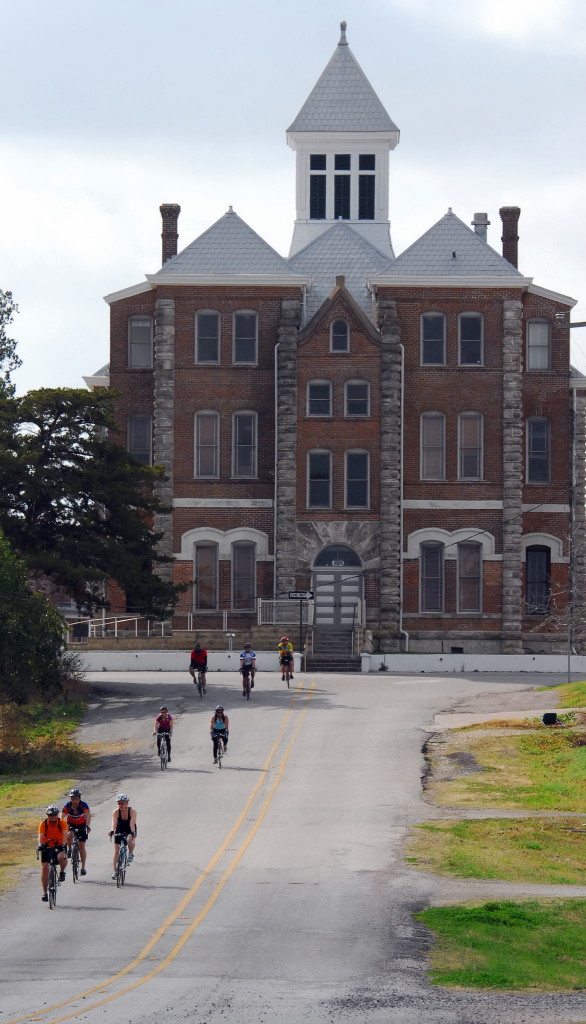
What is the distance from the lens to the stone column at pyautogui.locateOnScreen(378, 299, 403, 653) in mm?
59969

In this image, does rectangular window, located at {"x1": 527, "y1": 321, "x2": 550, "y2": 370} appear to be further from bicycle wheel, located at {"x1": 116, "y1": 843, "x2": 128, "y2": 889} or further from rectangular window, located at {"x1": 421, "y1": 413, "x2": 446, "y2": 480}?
bicycle wheel, located at {"x1": 116, "y1": 843, "x2": 128, "y2": 889}

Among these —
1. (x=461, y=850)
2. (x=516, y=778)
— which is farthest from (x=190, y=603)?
(x=461, y=850)

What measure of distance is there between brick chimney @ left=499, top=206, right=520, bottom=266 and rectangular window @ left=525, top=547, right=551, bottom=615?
12.5 m

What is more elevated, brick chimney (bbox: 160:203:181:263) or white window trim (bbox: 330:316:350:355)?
brick chimney (bbox: 160:203:181:263)

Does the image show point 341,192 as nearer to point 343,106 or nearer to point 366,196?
point 366,196

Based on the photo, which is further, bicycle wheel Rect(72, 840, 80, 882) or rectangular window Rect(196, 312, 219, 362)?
rectangular window Rect(196, 312, 219, 362)

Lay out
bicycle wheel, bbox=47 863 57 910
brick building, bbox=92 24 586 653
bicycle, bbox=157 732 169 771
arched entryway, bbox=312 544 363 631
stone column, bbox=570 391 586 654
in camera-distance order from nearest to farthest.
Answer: bicycle wheel, bbox=47 863 57 910 → bicycle, bbox=157 732 169 771 → arched entryway, bbox=312 544 363 631 → brick building, bbox=92 24 586 653 → stone column, bbox=570 391 586 654

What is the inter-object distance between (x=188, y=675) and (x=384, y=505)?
11218 millimetres

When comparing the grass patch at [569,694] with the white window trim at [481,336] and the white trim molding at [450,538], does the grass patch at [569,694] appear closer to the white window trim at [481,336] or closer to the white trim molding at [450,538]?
the white trim molding at [450,538]

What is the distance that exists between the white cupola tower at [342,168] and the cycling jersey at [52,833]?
50706 mm

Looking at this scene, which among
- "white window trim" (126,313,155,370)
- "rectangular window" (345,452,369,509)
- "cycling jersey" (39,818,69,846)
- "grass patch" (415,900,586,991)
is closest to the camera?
"grass patch" (415,900,586,991)

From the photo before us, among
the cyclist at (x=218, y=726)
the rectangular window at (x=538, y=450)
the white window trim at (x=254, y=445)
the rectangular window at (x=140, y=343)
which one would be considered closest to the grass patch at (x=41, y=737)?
the cyclist at (x=218, y=726)

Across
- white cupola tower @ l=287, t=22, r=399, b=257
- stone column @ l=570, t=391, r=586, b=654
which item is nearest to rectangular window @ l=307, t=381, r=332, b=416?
stone column @ l=570, t=391, r=586, b=654

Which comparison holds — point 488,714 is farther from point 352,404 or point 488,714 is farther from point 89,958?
point 89,958
